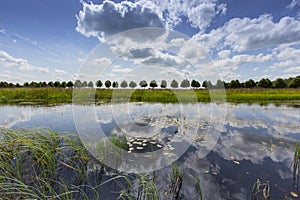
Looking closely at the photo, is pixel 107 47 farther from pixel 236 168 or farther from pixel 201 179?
pixel 236 168

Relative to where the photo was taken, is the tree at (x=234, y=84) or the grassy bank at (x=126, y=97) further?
the tree at (x=234, y=84)

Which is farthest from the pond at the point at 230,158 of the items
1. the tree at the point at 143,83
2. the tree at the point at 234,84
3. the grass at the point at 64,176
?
the tree at the point at 234,84

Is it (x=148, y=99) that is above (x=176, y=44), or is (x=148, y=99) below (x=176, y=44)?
below

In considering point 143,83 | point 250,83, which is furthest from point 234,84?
point 143,83

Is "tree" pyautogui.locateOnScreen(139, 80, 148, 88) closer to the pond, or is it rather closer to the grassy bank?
the pond

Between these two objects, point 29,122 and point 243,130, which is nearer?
point 243,130

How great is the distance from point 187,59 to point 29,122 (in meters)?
6.44

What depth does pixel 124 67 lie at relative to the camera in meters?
4.36

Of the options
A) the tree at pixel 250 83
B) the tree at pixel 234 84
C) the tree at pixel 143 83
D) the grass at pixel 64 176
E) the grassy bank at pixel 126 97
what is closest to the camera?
the grass at pixel 64 176

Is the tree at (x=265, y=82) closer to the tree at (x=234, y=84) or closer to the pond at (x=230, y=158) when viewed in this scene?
the tree at (x=234, y=84)

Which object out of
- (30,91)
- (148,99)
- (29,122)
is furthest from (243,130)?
(30,91)

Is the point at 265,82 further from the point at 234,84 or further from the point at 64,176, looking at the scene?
the point at 64,176

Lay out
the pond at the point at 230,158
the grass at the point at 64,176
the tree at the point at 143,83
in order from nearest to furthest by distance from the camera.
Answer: the grass at the point at 64,176 < the pond at the point at 230,158 < the tree at the point at 143,83

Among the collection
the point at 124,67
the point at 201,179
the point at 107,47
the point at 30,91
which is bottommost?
the point at 201,179
